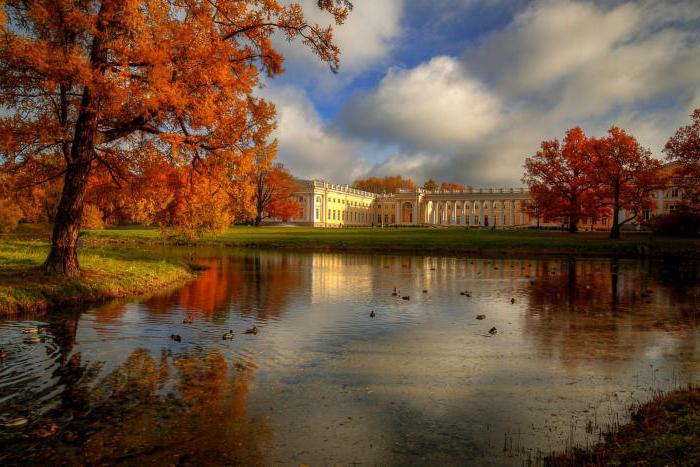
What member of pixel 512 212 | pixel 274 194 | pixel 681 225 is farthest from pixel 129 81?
pixel 512 212

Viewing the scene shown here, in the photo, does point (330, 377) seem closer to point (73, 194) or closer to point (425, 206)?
point (73, 194)

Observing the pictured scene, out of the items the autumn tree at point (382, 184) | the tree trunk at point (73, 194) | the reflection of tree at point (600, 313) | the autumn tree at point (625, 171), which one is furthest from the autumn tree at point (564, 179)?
the autumn tree at point (382, 184)

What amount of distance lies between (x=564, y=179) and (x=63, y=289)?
158 feet

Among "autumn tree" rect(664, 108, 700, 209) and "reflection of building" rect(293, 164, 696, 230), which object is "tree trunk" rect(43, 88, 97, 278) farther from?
"reflection of building" rect(293, 164, 696, 230)

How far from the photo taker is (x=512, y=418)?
5.82 m

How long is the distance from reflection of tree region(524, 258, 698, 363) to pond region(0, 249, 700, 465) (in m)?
0.09

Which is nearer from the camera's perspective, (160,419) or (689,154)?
(160,419)

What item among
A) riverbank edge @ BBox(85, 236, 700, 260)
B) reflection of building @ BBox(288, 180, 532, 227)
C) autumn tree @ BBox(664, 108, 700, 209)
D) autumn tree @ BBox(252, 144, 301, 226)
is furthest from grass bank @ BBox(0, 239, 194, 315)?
reflection of building @ BBox(288, 180, 532, 227)

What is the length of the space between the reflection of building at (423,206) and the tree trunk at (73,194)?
299 ft

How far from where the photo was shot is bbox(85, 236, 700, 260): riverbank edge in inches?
1387

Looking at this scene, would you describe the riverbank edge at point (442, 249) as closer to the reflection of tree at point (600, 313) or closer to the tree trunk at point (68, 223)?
the reflection of tree at point (600, 313)

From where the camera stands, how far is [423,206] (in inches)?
4865

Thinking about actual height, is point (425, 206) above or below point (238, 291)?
above

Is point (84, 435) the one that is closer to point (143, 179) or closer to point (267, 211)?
point (143, 179)
